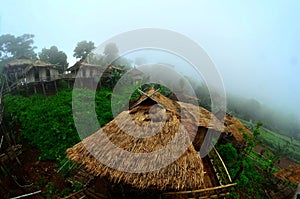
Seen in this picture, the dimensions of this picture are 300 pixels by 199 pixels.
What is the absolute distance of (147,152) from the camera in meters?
4.95

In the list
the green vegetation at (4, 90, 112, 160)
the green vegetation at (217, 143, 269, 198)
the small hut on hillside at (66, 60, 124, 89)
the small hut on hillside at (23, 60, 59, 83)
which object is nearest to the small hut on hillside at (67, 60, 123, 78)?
the small hut on hillside at (66, 60, 124, 89)

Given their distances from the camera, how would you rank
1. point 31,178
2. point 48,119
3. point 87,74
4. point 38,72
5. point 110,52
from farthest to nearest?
point 110,52
point 87,74
point 38,72
point 48,119
point 31,178

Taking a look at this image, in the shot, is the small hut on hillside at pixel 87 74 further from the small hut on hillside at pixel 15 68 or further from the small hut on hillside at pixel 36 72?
the small hut on hillside at pixel 15 68

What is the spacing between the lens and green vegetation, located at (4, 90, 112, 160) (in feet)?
35.4

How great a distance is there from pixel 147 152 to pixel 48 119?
Answer: 390 inches

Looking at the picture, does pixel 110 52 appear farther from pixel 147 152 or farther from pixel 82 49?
pixel 147 152

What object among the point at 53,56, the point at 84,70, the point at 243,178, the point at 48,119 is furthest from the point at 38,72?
the point at 243,178

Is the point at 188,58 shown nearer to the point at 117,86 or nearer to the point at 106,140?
the point at 106,140

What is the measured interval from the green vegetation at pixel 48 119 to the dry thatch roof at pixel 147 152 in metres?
5.86

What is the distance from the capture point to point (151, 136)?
5246mm

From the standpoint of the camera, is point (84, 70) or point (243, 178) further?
point (84, 70)

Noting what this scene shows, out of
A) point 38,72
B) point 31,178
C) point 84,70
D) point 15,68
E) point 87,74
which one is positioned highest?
point 15,68

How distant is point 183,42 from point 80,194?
6724 millimetres

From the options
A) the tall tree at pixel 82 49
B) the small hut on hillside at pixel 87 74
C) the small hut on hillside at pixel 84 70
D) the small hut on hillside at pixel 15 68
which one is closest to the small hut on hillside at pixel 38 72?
the small hut on hillside at pixel 15 68
